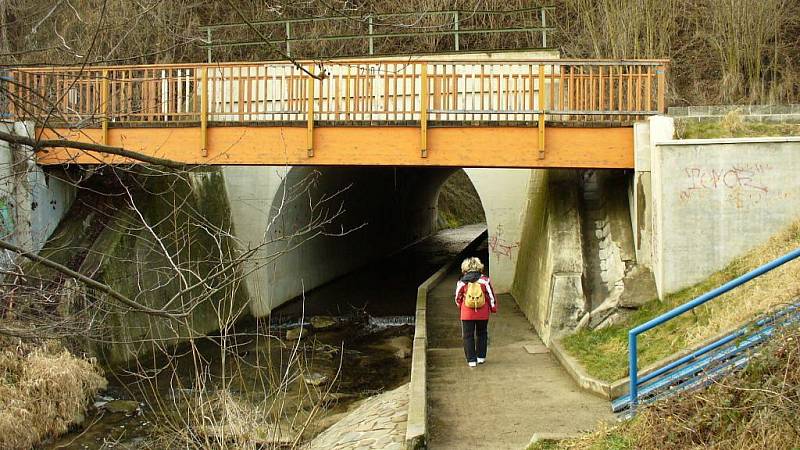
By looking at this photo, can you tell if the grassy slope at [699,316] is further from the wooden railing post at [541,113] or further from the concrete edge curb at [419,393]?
the wooden railing post at [541,113]

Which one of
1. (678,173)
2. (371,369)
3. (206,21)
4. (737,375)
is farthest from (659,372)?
(206,21)

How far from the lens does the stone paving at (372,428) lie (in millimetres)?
8117

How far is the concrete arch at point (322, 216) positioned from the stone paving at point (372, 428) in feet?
10.2

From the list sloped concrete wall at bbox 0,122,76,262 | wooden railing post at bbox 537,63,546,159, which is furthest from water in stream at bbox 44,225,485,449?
wooden railing post at bbox 537,63,546,159

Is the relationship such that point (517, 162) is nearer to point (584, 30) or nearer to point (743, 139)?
point (743, 139)

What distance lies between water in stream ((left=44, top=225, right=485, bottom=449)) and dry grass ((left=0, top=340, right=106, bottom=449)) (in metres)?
0.24

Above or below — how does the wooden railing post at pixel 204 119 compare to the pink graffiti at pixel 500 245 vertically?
above

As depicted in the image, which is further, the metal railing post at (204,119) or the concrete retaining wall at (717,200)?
the metal railing post at (204,119)

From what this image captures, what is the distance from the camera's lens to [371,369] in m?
13.4

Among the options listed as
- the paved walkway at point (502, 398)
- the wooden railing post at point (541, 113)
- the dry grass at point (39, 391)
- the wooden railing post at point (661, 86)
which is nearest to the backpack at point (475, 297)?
the paved walkway at point (502, 398)

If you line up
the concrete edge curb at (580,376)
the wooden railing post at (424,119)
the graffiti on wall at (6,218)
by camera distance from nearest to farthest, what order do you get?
the concrete edge curb at (580,376), the wooden railing post at (424,119), the graffiti on wall at (6,218)

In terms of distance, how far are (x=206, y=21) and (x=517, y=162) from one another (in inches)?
638

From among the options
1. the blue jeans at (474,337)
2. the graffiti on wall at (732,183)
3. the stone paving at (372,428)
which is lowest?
the stone paving at (372,428)

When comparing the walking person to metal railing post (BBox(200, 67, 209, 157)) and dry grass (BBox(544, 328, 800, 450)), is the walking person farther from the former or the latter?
metal railing post (BBox(200, 67, 209, 157))
